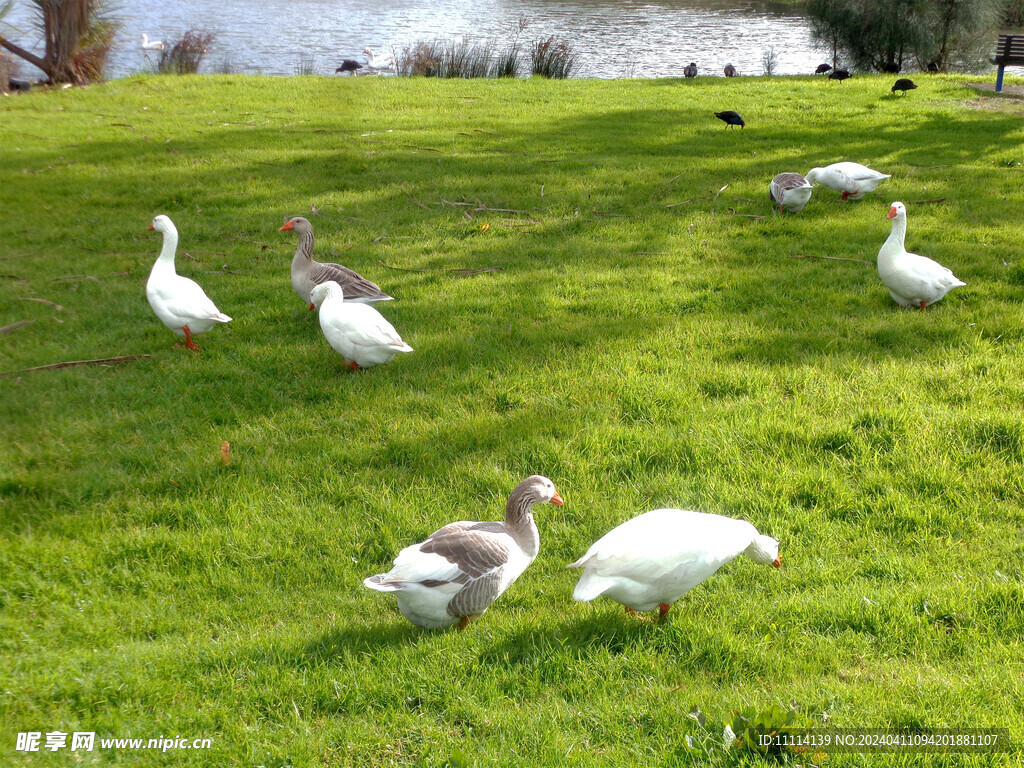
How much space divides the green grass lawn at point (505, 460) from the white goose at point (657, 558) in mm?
284

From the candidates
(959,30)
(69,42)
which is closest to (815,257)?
(69,42)

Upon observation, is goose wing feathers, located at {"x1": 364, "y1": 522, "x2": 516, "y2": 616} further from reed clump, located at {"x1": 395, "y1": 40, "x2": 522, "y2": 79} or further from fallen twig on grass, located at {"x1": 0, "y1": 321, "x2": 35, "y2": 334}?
reed clump, located at {"x1": 395, "y1": 40, "x2": 522, "y2": 79}

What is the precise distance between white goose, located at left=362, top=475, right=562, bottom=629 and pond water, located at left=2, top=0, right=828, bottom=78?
2417 cm

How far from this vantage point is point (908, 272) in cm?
733

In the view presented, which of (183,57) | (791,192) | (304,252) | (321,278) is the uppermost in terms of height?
(183,57)

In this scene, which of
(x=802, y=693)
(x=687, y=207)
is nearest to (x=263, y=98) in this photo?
(x=687, y=207)

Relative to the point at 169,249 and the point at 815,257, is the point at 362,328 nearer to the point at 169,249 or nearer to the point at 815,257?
the point at 169,249

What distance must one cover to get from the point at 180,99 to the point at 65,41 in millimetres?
4965

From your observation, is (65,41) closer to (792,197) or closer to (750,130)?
(750,130)

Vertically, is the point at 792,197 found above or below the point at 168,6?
below

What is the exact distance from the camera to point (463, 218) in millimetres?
10531

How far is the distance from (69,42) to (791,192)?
19627mm

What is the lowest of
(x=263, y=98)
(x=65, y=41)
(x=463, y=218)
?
(x=463, y=218)

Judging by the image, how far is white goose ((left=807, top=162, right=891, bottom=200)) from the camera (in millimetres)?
10688
